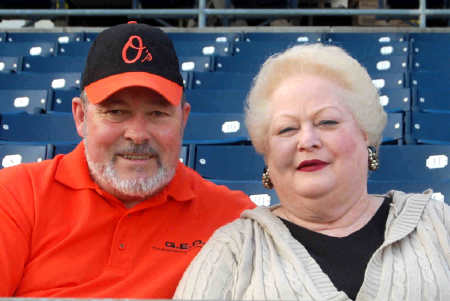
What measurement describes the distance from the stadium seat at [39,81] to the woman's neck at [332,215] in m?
2.63

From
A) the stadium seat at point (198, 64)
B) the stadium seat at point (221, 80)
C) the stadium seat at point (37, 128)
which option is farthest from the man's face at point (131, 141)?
the stadium seat at point (198, 64)

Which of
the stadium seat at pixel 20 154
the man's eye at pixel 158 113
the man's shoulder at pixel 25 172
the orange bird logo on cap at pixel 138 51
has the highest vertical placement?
the orange bird logo on cap at pixel 138 51

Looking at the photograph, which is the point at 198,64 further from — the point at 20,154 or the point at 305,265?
the point at 305,265

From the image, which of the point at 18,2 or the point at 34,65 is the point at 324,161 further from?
the point at 18,2

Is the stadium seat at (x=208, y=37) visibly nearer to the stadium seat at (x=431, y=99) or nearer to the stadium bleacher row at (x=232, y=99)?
the stadium bleacher row at (x=232, y=99)

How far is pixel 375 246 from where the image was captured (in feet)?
3.89

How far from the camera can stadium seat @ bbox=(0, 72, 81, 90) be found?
3525mm

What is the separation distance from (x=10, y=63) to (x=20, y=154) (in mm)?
2283

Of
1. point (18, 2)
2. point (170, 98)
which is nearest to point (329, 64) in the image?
point (170, 98)

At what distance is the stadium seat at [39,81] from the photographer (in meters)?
3.53

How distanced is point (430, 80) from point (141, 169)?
261 centimetres

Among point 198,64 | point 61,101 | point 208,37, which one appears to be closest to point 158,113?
point 61,101

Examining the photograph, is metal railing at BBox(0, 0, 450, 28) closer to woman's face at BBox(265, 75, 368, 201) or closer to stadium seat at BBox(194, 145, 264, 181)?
stadium seat at BBox(194, 145, 264, 181)

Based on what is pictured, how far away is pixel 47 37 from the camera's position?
511 cm
